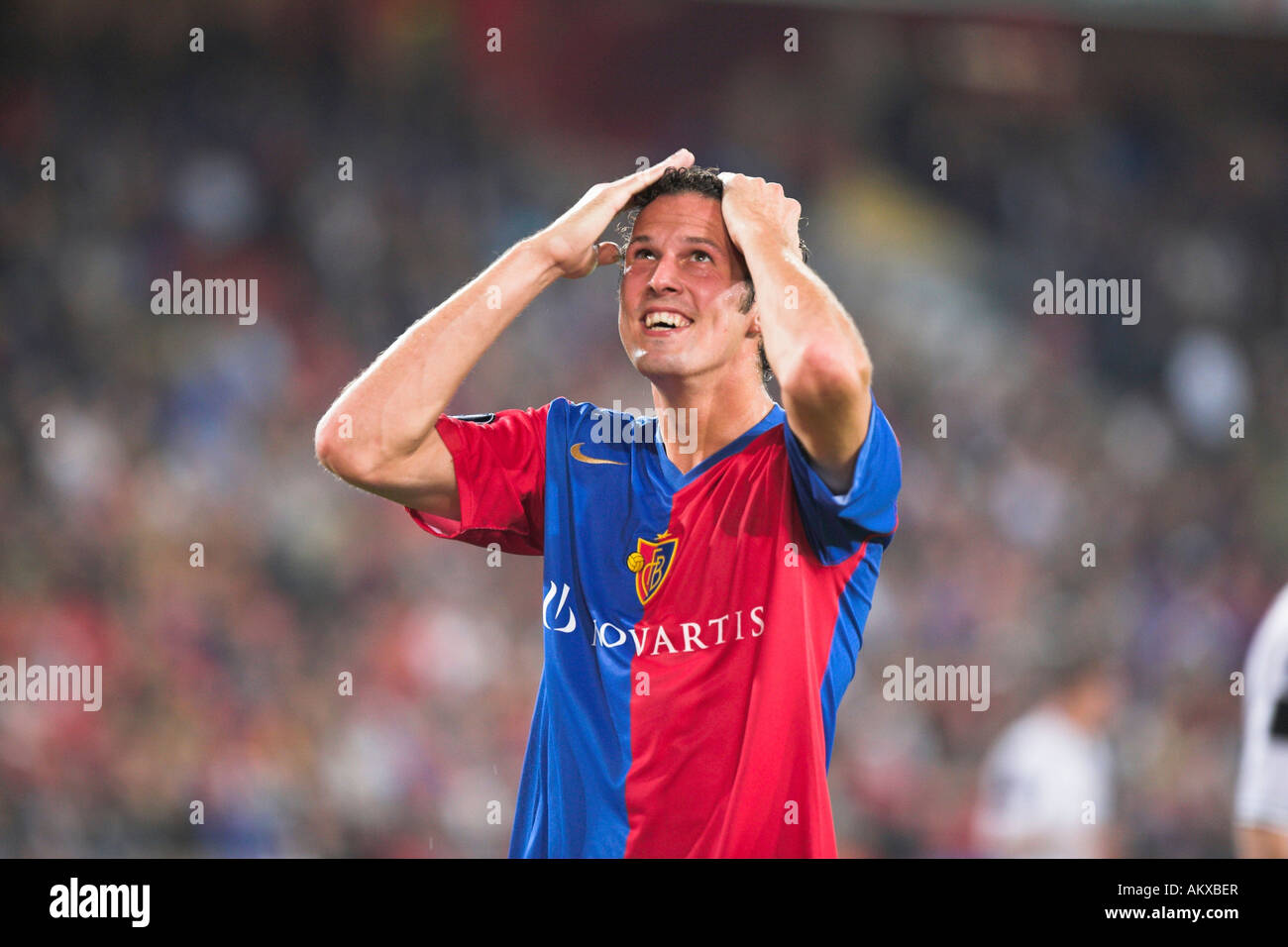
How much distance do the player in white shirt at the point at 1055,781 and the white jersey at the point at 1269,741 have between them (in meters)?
4.38

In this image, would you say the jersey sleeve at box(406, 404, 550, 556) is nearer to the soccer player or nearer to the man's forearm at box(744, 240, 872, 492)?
the soccer player

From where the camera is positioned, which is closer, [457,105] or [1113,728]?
[1113,728]

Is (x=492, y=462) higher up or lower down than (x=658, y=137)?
lower down

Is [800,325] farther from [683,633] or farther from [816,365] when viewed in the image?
[683,633]

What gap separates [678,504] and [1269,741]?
1.30 meters

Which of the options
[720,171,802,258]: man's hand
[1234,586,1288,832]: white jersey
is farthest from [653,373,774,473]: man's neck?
[1234,586,1288,832]: white jersey

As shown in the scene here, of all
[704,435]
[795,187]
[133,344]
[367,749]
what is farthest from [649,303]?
[795,187]

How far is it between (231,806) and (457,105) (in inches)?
211

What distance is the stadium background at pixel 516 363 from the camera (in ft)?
23.4

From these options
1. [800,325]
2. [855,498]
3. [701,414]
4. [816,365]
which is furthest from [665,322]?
[855,498]

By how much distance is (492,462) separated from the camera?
2881 millimetres

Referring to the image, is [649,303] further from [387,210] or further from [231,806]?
[387,210]


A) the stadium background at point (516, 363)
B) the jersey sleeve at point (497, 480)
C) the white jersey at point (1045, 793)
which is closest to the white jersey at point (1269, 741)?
the jersey sleeve at point (497, 480)

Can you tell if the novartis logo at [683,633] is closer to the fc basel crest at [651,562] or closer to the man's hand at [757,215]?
the fc basel crest at [651,562]
